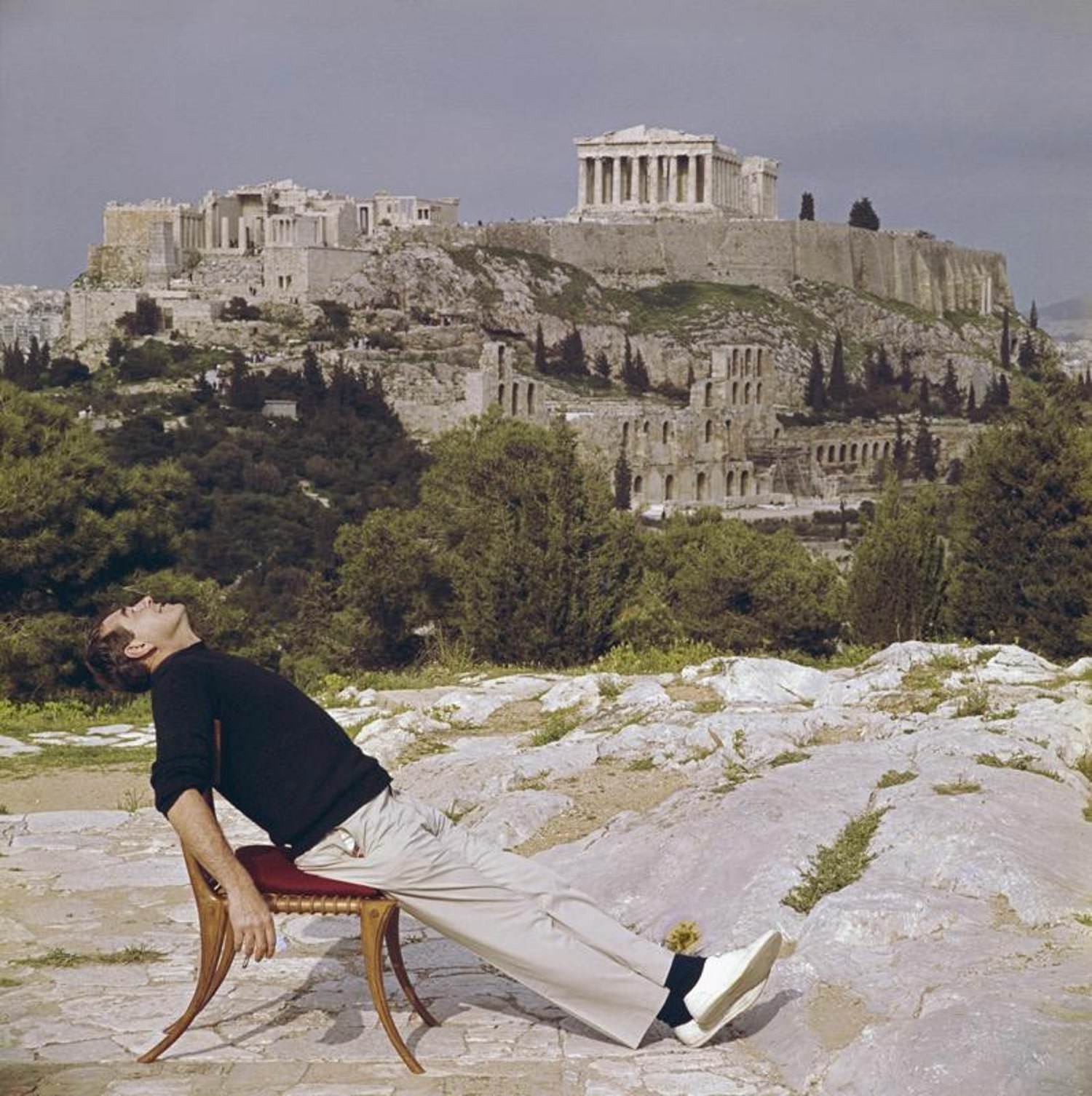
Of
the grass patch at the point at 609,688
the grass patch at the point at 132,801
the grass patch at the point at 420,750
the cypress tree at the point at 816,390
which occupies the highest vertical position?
the cypress tree at the point at 816,390

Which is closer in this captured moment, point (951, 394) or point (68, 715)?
point (68, 715)

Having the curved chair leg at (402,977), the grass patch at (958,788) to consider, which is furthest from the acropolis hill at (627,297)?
the curved chair leg at (402,977)

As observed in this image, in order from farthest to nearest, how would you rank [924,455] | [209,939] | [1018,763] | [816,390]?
[816,390] < [924,455] < [1018,763] < [209,939]

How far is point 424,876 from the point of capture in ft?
13.2

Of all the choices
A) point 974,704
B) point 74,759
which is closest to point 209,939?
point 974,704

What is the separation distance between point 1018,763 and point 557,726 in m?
2.60

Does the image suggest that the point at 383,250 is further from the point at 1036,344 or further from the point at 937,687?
the point at 937,687

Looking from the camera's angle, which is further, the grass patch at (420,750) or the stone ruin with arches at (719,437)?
the stone ruin with arches at (719,437)

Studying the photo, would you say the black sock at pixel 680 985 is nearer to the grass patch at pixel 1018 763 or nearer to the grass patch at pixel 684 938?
the grass patch at pixel 684 938

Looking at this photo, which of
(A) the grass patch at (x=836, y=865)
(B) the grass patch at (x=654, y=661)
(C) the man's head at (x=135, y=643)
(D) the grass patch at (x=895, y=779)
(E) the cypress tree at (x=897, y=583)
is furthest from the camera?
(E) the cypress tree at (x=897, y=583)

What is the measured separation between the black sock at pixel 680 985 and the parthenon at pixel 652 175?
8349 centimetres

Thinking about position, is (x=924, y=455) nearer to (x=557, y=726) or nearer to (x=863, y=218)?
(x=863, y=218)

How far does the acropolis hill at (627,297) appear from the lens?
208 feet

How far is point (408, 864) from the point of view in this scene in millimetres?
4008
